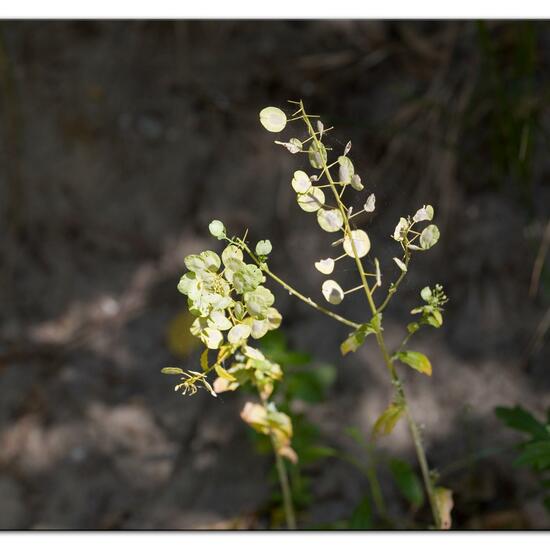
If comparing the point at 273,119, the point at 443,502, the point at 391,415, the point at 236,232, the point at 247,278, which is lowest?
the point at 443,502

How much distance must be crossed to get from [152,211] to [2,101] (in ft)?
1.93

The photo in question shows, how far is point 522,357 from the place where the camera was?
75.5 inches

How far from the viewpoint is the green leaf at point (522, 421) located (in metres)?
1.30

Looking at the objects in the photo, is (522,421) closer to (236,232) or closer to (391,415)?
(391,415)

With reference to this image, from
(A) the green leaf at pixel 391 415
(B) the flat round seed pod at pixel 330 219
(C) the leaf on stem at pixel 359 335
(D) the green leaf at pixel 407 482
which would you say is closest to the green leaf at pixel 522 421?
(D) the green leaf at pixel 407 482

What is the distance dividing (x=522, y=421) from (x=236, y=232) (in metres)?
1.13

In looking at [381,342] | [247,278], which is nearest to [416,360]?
[381,342]

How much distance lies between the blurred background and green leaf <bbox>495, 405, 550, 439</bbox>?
1.05ft

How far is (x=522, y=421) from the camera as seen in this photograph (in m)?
1.33

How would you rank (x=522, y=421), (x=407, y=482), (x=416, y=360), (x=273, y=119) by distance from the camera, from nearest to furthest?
(x=273, y=119)
(x=416, y=360)
(x=522, y=421)
(x=407, y=482)

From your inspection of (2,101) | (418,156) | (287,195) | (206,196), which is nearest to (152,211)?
(206,196)

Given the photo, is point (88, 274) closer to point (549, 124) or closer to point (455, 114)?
point (455, 114)

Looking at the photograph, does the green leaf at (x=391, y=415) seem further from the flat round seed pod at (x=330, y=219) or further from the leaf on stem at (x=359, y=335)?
the flat round seed pod at (x=330, y=219)

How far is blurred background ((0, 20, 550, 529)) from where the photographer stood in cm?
187
